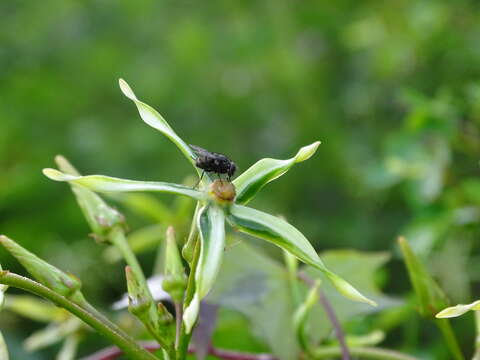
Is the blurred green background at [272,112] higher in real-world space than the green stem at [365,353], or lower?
higher

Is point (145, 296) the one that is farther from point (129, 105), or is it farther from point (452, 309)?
point (129, 105)

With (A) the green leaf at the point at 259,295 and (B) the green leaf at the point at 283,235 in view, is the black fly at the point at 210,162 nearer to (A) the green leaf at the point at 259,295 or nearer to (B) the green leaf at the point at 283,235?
(B) the green leaf at the point at 283,235

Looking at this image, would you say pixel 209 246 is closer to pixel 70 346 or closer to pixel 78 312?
pixel 78 312

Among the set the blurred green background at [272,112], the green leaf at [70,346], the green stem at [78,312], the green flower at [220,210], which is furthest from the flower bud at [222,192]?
the blurred green background at [272,112]

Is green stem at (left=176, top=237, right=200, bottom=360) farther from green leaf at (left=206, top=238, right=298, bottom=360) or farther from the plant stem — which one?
green leaf at (left=206, top=238, right=298, bottom=360)

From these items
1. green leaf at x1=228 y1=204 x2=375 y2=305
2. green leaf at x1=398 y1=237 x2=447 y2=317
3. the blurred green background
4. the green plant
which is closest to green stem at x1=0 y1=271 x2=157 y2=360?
the green plant

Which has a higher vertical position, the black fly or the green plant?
the black fly
